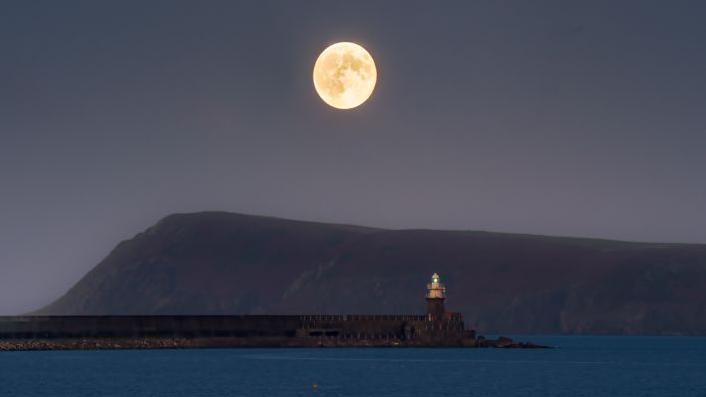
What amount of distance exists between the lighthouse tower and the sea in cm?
525

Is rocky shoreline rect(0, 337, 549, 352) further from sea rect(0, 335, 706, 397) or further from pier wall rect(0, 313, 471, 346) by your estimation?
sea rect(0, 335, 706, 397)

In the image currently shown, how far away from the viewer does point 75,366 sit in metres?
143

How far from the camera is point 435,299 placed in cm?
16775

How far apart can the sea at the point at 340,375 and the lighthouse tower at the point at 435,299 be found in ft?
17.2

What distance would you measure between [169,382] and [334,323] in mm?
58854

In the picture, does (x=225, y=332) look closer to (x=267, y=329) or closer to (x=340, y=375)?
(x=267, y=329)

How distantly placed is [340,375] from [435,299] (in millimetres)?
41694

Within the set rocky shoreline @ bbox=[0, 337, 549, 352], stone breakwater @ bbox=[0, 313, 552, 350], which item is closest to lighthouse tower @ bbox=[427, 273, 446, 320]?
stone breakwater @ bbox=[0, 313, 552, 350]

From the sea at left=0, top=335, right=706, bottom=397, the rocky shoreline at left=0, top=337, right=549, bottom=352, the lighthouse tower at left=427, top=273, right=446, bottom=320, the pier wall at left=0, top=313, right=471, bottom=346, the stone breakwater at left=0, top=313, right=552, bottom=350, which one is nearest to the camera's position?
the sea at left=0, top=335, right=706, bottom=397

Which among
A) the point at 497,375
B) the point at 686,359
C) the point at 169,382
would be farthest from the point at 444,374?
the point at 686,359

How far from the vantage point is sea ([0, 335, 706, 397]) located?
363 ft

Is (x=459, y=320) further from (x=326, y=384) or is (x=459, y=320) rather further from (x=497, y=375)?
(x=326, y=384)

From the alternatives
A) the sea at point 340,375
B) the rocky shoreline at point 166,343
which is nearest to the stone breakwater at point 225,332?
the rocky shoreline at point 166,343

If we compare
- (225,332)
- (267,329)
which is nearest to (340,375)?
(225,332)
